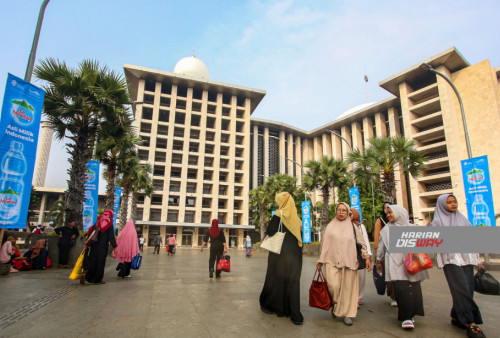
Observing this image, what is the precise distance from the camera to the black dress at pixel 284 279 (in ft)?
12.6

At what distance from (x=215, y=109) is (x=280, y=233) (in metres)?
51.4

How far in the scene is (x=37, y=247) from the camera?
9.68m

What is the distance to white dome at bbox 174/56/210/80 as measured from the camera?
55.0m

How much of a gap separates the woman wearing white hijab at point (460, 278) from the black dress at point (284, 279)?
1781mm

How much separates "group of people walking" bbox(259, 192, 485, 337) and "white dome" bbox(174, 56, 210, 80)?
53.7 meters

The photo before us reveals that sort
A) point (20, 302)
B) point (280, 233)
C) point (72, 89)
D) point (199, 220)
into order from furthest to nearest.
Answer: point (199, 220), point (72, 89), point (20, 302), point (280, 233)

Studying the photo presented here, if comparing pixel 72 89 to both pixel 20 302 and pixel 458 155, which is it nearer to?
pixel 20 302

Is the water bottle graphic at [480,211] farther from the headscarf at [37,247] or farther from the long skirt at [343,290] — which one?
the headscarf at [37,247]

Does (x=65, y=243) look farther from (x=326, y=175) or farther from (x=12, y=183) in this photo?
(x=326, y=175)

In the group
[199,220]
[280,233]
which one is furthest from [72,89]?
[199,220]

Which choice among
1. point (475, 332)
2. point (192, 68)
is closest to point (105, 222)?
point (475, 332)

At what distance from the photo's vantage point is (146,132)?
49.5 metres

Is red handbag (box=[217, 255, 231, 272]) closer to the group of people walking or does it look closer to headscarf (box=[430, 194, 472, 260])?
the group of people walking

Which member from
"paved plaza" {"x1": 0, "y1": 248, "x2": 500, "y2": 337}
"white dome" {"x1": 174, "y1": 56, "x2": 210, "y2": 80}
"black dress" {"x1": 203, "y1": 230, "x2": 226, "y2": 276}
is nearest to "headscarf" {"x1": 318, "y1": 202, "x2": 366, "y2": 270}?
"paved plaza" {"x1": 0, "y1": 248, "x2": 500, "y2": 337}
